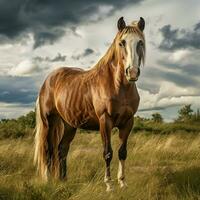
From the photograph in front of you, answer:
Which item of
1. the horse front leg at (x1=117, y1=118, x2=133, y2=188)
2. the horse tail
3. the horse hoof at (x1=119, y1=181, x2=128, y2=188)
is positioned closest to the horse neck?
the horse front leg at (x1=117, y1=118, x2=133, y2=188)

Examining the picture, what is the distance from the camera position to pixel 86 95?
22.3ft

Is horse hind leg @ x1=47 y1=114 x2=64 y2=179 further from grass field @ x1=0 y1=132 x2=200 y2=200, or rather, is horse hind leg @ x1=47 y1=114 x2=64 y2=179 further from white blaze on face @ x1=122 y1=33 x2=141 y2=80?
white blaze on face @ x1=122 y1=33 x2=141 y2=80

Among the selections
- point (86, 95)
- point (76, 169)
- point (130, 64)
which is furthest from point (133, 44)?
point (76, 169)

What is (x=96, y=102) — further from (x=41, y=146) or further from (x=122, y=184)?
(x=41, y=146)

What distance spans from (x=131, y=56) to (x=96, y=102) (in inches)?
40.5

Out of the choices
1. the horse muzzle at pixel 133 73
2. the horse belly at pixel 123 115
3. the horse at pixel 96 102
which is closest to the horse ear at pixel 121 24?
the horse at pixel 96 102

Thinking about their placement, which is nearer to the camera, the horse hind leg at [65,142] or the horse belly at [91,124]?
the horse belly at [91,124]

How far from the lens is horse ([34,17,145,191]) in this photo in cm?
591

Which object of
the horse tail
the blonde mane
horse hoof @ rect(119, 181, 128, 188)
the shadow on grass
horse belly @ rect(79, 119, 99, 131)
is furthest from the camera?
the horse tail

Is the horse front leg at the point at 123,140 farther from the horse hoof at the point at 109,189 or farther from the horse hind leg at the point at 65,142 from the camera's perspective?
the horse hind leg at the point at 65,142

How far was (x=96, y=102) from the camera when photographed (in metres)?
6.34

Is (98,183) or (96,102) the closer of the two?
(98,183)

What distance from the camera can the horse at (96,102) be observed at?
5913 millimetres

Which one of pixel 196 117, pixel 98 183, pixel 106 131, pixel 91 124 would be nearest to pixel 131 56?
pixel 106 131
